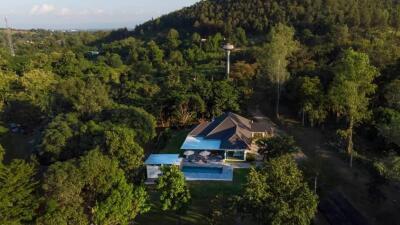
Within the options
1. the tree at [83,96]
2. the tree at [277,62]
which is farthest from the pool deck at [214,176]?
the tree at [277,62]

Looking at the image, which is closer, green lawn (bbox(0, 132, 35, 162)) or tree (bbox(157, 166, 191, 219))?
tree (bbox(157, 166, 191, 219))

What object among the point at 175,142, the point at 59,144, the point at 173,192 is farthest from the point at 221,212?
the point at 175,142

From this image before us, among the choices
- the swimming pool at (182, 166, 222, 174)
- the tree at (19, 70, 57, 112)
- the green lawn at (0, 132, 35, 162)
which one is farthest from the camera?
the tree at (19, 70, 57, 112)

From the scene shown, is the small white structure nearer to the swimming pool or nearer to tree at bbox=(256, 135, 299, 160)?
the swimming pool

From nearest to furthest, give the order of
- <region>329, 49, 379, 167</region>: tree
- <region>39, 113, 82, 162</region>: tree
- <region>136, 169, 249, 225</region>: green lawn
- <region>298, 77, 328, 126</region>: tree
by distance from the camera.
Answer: <region>136, 169, 249, 225</region>: green lawn
<region>39, 113, 82, 162</region>: tree
<region>329, 49, 379, 167</region>: tree
<region>298, 77, 328, 126</region>: tree

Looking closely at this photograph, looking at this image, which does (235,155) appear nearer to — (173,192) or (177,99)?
(177,99)

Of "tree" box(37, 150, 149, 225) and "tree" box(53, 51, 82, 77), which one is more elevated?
"tree" box(53, 51, 82, 77)

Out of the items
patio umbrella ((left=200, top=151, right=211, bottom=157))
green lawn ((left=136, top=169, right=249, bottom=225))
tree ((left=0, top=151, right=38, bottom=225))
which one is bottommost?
green lawn ((left=136, top=169, right=249, bottom=225))

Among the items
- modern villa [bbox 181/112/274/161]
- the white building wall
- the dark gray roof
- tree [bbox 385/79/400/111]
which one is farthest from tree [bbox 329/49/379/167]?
the white building wall
